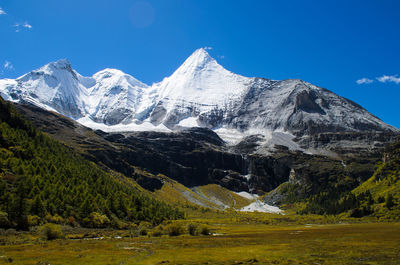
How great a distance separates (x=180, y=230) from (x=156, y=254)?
4810cm

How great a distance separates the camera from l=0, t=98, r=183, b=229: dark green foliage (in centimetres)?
9181

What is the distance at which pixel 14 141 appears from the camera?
148m

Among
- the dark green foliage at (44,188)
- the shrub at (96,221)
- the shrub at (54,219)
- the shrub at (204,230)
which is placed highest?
the dark green foliage at (44,188)

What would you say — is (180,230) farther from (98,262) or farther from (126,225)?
(98,262)

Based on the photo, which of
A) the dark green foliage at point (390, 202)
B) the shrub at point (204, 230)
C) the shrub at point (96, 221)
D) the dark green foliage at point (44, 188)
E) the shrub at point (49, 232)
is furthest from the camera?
the dark green foliage at point (390, 202)

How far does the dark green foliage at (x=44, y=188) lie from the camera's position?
9181 centimetres

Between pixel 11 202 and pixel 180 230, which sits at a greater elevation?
pixel 11 202

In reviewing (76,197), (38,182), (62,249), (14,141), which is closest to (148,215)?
(76,197)

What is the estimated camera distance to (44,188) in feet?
362

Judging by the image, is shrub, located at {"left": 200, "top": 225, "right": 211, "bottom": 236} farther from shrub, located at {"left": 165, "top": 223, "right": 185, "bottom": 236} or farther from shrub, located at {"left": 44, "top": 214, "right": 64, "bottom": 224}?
shrub, located at {"left": 44, "top": 214, "right": 64, "bottom": 224}

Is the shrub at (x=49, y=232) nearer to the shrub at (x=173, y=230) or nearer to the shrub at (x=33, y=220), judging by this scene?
the shrub at (x=33, y=220)

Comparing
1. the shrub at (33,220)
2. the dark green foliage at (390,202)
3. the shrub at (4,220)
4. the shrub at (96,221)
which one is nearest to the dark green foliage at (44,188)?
the shrub at (96,221)

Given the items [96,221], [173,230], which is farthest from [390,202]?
[96,221]

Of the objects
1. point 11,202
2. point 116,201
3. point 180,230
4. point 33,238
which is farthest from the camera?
point 116,201
